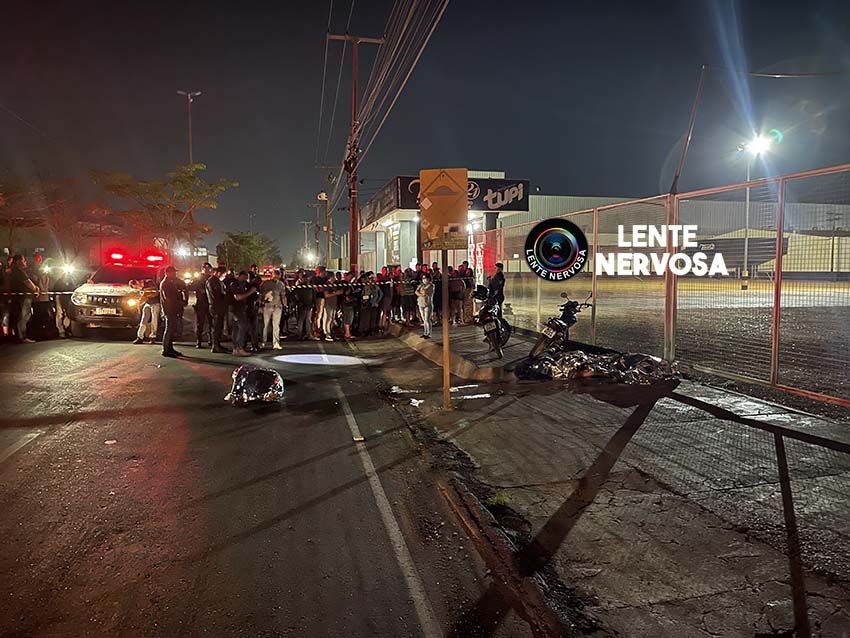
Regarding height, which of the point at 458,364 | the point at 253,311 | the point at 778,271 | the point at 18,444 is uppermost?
the point at 778,271

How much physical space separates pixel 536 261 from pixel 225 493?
8.68m

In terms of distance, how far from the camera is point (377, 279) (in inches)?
676

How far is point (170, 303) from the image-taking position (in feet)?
42.6

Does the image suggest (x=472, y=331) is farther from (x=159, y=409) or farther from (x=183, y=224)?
(x=183, y=224)

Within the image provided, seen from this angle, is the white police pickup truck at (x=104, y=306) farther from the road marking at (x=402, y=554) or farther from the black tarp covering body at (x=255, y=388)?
the road marking at (x=402, y=554)

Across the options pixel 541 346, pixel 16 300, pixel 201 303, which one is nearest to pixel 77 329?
pixel 16 300

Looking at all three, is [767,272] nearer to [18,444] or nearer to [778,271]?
[778,271]

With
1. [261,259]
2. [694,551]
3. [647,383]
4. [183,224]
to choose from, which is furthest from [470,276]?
[261,259]

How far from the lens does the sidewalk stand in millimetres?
3744

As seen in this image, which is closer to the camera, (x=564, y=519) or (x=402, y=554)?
(x=402, y=554)

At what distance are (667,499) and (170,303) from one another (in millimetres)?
10748

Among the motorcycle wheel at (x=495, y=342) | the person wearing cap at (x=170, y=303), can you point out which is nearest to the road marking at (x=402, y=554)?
the motorcycle wheel at (x=495, y=342)

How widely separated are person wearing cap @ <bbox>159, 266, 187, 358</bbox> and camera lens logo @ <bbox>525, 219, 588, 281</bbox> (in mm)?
7289

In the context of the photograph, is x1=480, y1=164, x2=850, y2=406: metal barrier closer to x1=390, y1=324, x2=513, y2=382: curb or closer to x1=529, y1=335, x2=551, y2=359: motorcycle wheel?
x1=529, y1=335, x2=551, y2=359: motorcycle wheel
